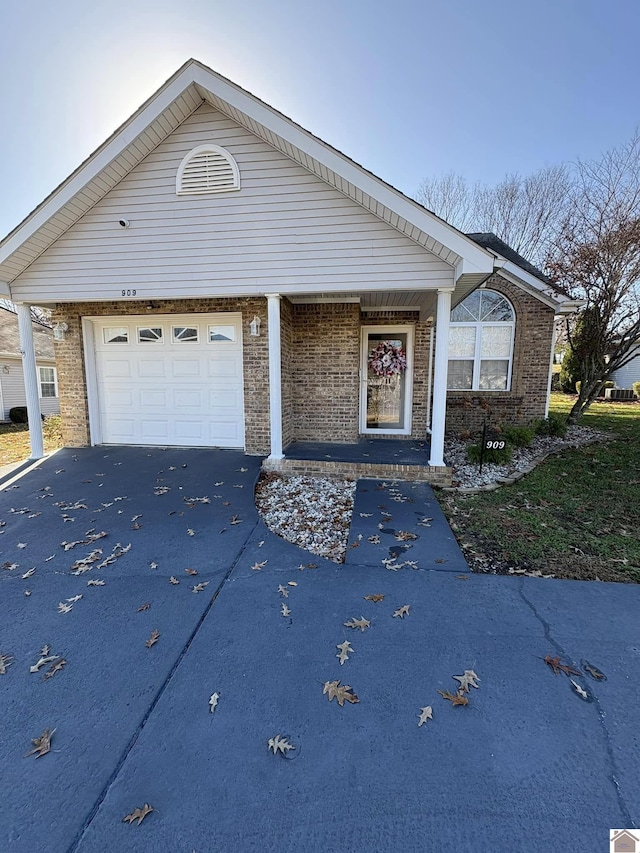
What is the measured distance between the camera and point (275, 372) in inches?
258

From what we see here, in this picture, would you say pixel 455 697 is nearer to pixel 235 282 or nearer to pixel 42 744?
pixel 42 744

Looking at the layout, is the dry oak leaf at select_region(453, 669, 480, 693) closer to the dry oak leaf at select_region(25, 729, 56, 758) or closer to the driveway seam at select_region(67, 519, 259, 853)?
the driveway seam at select_region(67, 519, 259, 853)

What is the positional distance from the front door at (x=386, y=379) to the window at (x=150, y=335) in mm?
4248

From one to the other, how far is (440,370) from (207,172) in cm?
471

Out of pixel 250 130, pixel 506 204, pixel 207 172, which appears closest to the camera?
pixel 250 130

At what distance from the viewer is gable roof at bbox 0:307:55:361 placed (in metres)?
15.0

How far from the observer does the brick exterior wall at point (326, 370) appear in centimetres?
799

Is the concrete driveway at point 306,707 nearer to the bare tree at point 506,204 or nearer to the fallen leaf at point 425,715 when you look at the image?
the fallen leaf at point 425,715

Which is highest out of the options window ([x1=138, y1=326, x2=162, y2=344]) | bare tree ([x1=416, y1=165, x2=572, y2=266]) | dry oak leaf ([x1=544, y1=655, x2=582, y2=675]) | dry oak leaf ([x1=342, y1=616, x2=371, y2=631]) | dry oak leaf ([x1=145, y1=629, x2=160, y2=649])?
bare tree ([x1=416, y1=165, x2=572, y2=266])

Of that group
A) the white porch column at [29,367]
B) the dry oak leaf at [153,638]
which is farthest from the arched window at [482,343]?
the dry oak leaf at [153,638]

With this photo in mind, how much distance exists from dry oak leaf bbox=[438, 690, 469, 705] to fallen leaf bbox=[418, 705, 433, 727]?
0.14 meters

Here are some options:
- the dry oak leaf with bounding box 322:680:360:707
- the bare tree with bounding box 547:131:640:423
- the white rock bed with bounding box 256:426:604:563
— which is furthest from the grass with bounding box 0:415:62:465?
the bare tree with bounding box 547:131:640:423

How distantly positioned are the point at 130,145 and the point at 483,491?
7468 mm

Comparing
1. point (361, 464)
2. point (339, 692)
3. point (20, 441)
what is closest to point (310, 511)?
point (361, 464)
